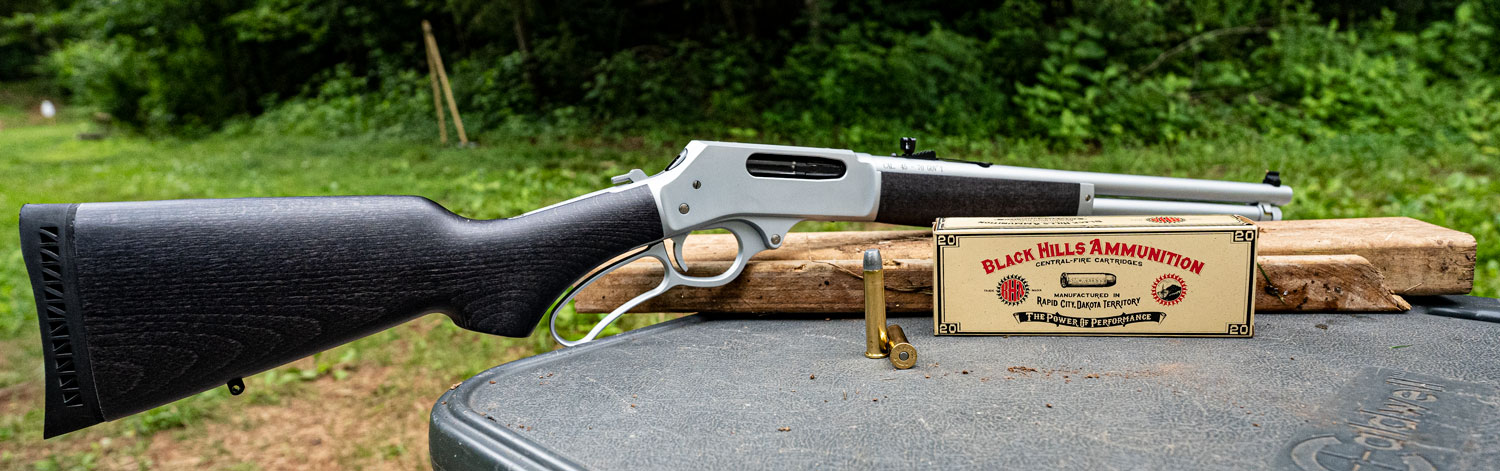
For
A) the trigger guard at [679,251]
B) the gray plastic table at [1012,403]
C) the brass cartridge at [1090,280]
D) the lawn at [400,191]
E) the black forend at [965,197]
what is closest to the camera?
A: the gray plastic table at [1012,403]

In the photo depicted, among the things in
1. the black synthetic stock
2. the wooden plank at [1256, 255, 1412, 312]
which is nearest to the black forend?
the wooden plank at [1256, 255, 1412, 312]

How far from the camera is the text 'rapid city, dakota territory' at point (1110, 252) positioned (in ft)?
4.70

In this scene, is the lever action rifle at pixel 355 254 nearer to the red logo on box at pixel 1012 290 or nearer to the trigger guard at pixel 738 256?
the trigger guard at pixel 738 256

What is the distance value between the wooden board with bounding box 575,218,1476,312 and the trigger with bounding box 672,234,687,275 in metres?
0.07

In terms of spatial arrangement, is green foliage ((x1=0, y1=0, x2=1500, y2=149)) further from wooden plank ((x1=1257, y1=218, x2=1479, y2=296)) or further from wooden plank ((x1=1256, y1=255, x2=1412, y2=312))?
wooden plank ((x1=1256, y1=255, x2=1412, y2=312))

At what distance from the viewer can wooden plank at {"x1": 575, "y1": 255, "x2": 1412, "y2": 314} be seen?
1.54 meters

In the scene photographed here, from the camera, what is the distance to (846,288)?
165 cm

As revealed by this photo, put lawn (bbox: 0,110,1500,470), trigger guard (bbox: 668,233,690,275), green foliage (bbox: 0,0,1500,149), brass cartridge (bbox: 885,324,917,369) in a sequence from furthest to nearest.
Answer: green foliage (bbox: 0,0,1500,149)
lawn (bbox: 0,110,1500,470)
trigger guard (bbox: 668,233,690,275)
brass cartridge (bbox: 885,324,917,369)

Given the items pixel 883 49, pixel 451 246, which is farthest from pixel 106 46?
pixel 451 246

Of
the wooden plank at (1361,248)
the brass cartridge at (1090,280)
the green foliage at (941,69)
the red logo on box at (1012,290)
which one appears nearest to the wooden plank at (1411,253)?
the wooden plank at (1361,248)

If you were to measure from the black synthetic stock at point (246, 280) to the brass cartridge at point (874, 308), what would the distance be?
526 mm

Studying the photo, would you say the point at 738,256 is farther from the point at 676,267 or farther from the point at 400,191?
the point at 400,191

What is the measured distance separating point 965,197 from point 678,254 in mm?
609

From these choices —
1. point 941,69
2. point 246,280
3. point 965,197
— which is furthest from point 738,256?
point 941,69
